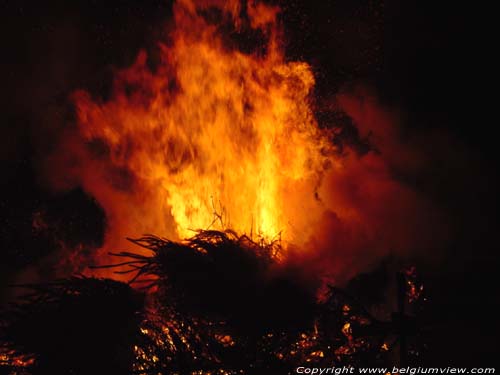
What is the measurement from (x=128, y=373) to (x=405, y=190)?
2.87 metres

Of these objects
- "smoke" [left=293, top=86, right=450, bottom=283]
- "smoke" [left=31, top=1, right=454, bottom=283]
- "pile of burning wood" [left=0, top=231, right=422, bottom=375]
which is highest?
"smoke" [left=31, top=1, right=454, bottom=283]

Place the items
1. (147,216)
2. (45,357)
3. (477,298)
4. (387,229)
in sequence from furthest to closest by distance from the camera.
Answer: (147,216)
(387,229)
(477,298)
(45,357)

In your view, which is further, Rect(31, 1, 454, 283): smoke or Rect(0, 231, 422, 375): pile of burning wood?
Rect(31, 1, 454, 283): smoke

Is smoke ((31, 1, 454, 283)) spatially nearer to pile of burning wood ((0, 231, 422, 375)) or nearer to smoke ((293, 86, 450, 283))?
smoke ((293, 86, 450, 283))

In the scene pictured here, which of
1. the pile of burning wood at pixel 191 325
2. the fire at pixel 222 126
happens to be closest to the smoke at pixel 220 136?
the fire at pixel 222 126

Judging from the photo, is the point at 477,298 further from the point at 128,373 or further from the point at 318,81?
the point at 318,81

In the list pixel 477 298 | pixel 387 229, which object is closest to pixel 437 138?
pixel 387 229

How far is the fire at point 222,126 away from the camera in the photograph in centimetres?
559

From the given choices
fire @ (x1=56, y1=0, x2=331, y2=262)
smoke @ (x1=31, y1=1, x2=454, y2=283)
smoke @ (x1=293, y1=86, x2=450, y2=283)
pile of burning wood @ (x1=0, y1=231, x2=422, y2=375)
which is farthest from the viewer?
fire @ (x1=56, y1=0, x2=331, y2=262)

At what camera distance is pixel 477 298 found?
324 centimetres

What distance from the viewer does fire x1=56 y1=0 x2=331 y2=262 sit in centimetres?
559

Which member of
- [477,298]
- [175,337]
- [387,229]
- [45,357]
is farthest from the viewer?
[387,229]

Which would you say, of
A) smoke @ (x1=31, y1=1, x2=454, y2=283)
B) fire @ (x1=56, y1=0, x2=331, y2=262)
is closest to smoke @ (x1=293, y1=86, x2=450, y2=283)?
smoke @ (x1=31, y1=1, x2=454, y2=283)

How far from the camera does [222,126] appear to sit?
233 inches
